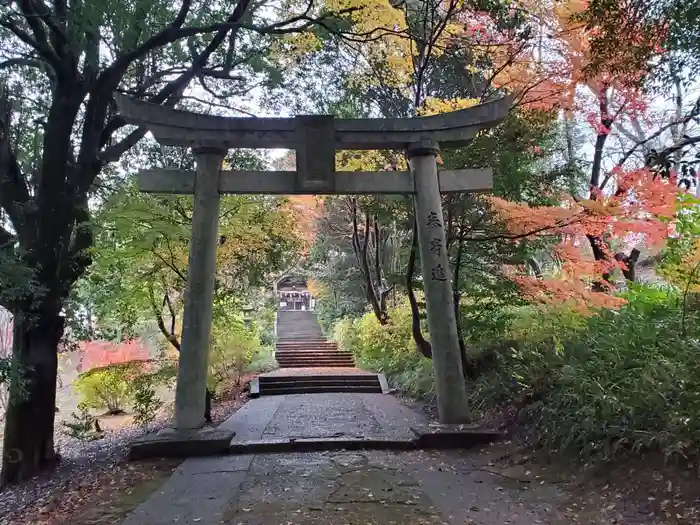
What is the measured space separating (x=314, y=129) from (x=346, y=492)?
14.4 feet

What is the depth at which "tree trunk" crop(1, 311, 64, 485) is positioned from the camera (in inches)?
255

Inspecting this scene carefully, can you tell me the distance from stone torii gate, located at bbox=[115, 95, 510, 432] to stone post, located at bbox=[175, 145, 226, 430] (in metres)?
0.01

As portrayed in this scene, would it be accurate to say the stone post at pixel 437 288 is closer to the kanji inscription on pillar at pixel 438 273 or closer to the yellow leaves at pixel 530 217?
the kanji inscription on pillar at pixel 438 273

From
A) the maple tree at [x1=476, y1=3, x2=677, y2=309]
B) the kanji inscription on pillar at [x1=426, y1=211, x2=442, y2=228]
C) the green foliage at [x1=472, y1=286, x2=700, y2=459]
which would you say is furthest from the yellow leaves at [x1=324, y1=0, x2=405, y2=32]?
the green foliage at [x1=472, y1=286, x2=700, y2=459]

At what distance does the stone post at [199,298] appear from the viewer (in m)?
6.36

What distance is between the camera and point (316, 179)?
6.73 m

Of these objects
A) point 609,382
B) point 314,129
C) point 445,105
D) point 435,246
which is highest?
point 445,105

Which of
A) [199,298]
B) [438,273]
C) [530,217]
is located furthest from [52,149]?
[530,217]

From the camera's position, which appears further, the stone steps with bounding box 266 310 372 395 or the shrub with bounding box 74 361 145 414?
the stone steps with bounding box 266 310 372 395

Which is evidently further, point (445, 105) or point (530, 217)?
point (445, 105)

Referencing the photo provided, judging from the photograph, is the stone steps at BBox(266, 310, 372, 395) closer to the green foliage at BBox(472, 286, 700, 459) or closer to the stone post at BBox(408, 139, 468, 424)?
the green foliage at BBox(472, 286, 700, 459)

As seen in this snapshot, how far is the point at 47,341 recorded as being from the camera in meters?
6.65

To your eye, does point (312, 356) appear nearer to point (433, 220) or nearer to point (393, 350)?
point (393, 350)

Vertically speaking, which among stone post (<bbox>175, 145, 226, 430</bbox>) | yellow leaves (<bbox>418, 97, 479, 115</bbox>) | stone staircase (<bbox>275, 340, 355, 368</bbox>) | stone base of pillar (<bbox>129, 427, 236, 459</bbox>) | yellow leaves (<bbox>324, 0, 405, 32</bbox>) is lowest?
stone base of pillar (<bbox>129, 427, 236, 459</bbox>)
